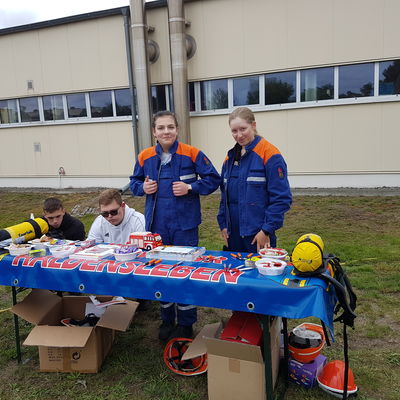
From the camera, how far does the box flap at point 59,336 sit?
2.66 meters

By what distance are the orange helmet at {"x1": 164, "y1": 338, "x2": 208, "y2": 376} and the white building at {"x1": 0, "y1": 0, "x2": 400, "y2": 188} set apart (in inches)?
266

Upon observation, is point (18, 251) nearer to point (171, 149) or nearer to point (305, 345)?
point (171, 149)

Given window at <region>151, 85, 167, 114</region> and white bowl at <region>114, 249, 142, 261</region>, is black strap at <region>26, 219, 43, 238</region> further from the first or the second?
window at <region>151, 85, 167, 114</region>

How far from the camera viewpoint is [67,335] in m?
2.73

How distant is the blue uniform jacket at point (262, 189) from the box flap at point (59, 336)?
1.38 meters

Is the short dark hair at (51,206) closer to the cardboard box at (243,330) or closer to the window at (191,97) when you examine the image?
the cardboard box at (243,330)

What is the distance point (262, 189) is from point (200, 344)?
1188 millimetres

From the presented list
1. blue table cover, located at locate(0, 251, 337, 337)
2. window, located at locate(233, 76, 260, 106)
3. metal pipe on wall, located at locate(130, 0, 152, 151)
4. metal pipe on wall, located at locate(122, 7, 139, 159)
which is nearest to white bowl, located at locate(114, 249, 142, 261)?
blue table cover, located at locate(0, 251, 337, 337)

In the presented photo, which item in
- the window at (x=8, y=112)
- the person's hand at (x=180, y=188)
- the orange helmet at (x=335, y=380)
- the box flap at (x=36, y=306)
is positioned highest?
the window at (x=8, y=112)

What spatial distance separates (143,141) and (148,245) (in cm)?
700

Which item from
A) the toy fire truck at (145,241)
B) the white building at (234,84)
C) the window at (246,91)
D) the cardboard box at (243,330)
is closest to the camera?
the cardboard box at (243,330)

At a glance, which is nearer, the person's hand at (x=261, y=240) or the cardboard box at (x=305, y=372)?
the cardboard box at (x=305, y=372)

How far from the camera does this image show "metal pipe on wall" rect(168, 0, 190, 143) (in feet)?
28.1

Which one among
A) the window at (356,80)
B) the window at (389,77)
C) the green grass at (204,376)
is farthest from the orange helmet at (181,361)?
the window at (389,77)
